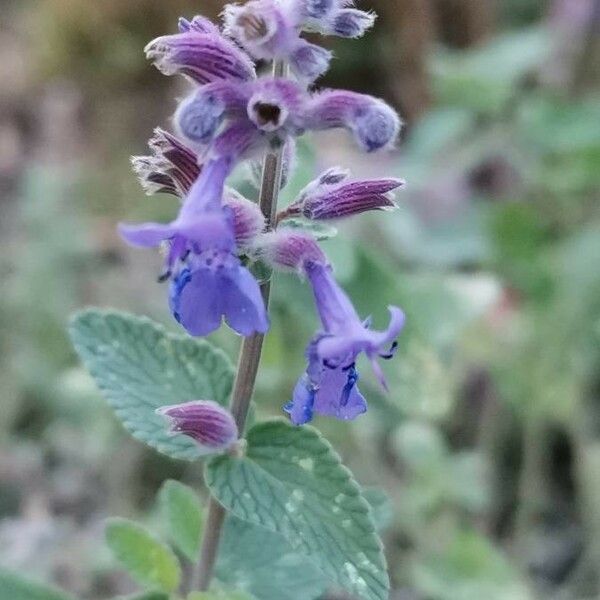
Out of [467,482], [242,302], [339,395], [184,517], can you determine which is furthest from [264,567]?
[467,482]

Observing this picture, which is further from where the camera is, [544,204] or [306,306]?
[544,204]

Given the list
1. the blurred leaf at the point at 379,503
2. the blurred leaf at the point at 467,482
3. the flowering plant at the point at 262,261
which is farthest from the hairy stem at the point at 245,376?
the blurred leaf at the point at 467,482

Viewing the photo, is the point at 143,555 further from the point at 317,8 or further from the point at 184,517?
the point at 317,8

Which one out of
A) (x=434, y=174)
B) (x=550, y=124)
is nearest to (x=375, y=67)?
(x=434, y=174)

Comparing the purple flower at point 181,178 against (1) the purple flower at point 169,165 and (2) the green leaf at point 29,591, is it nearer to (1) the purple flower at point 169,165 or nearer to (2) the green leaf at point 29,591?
(1) the purple flower at point 169,165

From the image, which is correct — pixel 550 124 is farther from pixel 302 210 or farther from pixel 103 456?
pixel 302 210

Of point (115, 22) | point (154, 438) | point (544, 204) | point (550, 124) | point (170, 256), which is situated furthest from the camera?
point (115, 22)

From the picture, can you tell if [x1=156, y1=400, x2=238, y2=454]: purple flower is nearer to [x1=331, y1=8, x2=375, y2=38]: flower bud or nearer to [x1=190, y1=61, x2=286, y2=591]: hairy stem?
[x1=190, y1=61, x2=286, y2=591]: hairy stem
